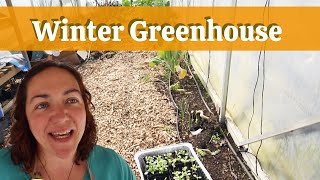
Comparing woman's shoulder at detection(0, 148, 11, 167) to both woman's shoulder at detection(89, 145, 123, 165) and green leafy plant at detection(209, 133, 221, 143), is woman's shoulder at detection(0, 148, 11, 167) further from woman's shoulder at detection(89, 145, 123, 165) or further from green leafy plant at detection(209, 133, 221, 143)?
green leafy plant at detection(209, 133, 221, 143)

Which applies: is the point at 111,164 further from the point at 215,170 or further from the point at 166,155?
the point at 215,170

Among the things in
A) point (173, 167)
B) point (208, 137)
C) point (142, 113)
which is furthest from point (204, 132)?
point (142, 113)

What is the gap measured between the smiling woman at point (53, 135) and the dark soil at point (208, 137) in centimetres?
136

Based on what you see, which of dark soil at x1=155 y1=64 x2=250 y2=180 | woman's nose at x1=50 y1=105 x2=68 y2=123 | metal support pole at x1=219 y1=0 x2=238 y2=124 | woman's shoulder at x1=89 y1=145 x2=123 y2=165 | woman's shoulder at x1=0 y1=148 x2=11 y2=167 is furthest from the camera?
metal support pole at x1=219 y1=0 x2=238 y2=124

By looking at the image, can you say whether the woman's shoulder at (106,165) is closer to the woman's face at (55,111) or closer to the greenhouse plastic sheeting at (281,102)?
the woman's face at (55,111)

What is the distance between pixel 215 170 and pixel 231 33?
1.26m

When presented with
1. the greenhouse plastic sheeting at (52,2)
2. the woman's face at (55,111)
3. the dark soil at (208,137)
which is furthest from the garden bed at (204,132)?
the greenhouse plastic sheeting at (52,2)

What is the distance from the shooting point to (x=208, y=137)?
2.89 meters

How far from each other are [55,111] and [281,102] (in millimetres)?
1477

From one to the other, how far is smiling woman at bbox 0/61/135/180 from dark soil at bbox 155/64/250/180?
136 cm

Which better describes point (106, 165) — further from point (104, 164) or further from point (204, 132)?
point (204, 132)

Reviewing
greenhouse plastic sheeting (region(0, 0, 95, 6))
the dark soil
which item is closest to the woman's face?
the dark soil

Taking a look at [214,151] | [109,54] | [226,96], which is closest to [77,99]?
[214,151]

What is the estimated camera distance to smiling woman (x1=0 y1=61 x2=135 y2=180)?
1.13m
